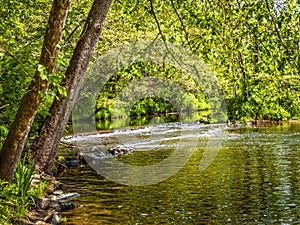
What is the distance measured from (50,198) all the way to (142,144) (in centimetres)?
1262

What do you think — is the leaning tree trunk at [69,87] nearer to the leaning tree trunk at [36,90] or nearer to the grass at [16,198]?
the grass at [16,198]

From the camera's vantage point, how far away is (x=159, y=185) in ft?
38.9

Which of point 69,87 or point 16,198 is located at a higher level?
point 69,87

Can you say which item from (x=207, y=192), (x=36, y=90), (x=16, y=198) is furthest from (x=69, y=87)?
(x=36, y=90)

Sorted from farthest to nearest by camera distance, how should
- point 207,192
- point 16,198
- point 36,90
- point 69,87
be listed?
1. point 207,192
2. point 69,87
3. point 16,198
4. point 36,90

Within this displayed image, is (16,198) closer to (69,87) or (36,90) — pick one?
(36,90)

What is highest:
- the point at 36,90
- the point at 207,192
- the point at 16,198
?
the point at 36,90

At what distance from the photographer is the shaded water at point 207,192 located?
869 centimetres

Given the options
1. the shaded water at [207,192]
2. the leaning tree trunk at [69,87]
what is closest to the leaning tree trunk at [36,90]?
the shaded water at [207,192]

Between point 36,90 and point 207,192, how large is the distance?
6070mm

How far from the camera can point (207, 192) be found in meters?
10.7

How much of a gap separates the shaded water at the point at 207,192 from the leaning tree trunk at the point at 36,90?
2.54 metres

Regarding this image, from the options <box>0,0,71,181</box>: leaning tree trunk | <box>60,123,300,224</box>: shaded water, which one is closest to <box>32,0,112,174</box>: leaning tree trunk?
<box>60,123,300,224</box>: shaded water

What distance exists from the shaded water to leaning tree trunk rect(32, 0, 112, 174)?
1.35m
